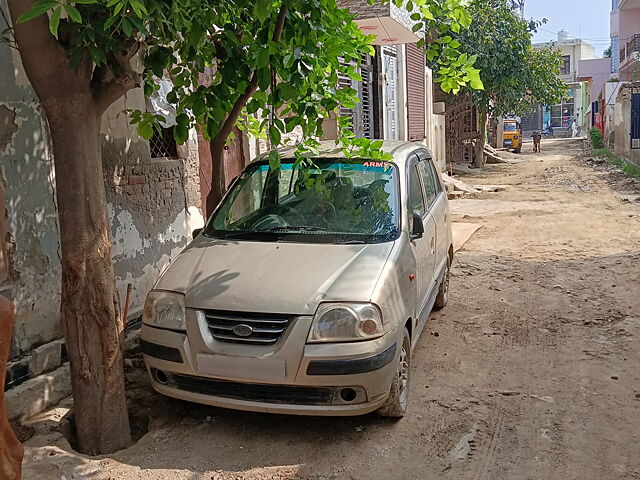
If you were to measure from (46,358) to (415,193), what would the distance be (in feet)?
9.79

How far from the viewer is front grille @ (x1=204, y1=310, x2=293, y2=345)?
12.0 feet

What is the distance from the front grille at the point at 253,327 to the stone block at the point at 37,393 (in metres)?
1.41

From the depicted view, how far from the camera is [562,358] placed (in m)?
5.20

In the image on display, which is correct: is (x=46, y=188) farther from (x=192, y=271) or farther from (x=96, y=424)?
(x=96, y=424)

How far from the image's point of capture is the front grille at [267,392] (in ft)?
12.2

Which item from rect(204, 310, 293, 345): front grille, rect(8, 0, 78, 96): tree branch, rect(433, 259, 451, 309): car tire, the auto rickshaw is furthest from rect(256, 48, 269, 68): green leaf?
the auto rickshaw

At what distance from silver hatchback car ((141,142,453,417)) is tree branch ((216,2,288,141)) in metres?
0.71

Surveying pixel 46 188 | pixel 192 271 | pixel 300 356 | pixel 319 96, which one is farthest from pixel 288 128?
pixel 46 188

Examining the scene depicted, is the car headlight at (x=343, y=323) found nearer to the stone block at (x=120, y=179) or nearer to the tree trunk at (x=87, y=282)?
the tree trunk at (x=87, y=282)

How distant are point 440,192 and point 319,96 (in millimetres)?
2292

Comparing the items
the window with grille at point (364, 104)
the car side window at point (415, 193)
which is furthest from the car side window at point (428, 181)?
the window with grille at point (364, 104)

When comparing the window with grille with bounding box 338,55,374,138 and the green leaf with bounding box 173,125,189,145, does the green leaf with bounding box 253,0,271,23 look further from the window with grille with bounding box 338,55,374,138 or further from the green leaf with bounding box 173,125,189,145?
the window with grille with bounding box 338,55,374,138

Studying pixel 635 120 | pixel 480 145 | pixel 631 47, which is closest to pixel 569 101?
pixel 631 47

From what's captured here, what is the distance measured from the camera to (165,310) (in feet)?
13.0
